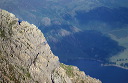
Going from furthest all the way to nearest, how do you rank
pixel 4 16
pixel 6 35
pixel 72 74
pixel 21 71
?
1. pixel 72 74
2. pixel 4 16
3. pixel 6 35
4. pixel 21 71

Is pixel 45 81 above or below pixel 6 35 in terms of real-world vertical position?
below

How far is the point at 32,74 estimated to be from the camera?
93.6 meters

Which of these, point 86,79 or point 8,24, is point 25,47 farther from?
point 86,79

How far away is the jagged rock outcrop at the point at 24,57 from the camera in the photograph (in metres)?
91.8

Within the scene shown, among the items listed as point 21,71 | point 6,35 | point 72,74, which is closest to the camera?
point 21,71

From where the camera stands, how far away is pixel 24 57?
3752 inches

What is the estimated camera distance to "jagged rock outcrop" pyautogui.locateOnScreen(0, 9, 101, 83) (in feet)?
301

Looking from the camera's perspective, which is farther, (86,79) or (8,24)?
(86,79)

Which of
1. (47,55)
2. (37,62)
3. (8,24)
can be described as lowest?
(37,62)

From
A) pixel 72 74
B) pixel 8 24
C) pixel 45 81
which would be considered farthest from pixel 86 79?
pixel 8 24

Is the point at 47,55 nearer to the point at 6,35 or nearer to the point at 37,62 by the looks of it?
the point at 37,62

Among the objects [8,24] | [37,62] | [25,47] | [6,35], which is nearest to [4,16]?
[8,24]

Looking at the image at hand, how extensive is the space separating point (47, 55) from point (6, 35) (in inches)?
838

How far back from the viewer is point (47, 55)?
4173 inches
